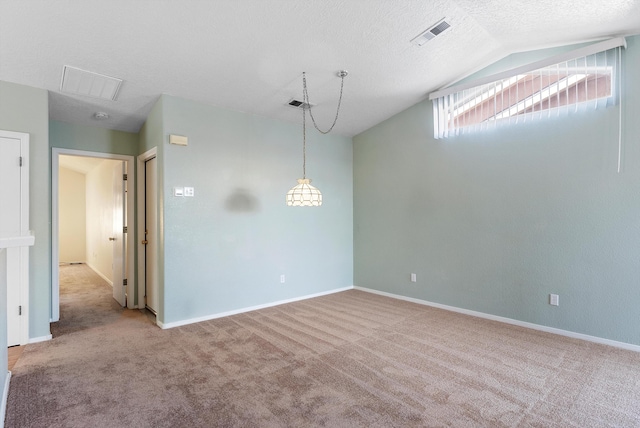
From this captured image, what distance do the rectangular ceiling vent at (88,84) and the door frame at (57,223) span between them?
1.20 m

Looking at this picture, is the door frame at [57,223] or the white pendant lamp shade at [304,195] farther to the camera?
the door frame at [57,223]

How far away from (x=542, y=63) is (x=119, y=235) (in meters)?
6.21

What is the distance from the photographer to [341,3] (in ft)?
8.89

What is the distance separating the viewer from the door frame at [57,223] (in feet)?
13.6

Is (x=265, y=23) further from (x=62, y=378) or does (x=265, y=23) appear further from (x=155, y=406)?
(x=62, y=378)

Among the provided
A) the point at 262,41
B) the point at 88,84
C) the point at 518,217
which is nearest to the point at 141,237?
the point at 88,84

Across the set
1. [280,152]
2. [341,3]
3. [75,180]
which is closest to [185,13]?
[341,3]

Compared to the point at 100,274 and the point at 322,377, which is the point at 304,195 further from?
the point at 100,274

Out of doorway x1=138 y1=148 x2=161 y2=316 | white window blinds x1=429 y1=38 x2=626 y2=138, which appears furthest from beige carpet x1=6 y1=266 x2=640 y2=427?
white window blinds x1=429 y1=38 x2=626 y2=138

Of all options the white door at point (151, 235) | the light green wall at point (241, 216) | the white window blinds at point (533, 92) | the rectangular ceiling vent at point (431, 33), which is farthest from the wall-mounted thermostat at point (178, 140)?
the white window blinds at point (533, 92)

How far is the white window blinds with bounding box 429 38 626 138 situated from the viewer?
330cm

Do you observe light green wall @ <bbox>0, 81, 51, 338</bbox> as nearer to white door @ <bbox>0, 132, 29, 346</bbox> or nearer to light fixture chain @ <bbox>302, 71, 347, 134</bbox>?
white door @ <bbox>0, 132, 29, 346</bbox>

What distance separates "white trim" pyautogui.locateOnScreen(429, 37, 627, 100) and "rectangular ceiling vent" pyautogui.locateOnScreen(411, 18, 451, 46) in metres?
1.15

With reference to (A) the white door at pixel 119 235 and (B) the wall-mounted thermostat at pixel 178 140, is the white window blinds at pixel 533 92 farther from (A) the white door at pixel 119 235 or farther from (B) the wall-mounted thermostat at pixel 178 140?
(A) the white door at pixel 119 235
